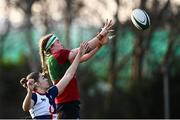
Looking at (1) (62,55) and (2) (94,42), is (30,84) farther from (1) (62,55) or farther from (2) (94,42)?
(2) (94,42)

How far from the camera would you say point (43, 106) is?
862 centimetres

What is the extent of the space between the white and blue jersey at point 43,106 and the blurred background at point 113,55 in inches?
778

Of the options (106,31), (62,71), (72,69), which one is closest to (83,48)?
(72,69)

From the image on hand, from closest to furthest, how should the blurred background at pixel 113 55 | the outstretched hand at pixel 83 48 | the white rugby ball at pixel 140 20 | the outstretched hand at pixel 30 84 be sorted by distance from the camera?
the outstretched hand at pixel 30 84
the outstretched hand at pixel 83 48
the white rugby ball at pixel 140 20
the blurred background at pixel 113 55

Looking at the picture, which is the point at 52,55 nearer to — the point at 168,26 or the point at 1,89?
the point at 168,26

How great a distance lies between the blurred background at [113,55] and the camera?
95.9 feet

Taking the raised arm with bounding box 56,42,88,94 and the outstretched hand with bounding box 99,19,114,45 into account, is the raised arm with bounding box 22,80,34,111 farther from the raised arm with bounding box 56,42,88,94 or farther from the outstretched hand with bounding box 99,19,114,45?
the outstretched hand with bounding box 99,19,114,45

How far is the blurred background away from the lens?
1150 inches

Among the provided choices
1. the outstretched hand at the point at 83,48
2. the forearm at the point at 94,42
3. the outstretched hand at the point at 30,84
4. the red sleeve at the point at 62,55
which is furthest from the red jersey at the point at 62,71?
the outstretched hand at the point at 30,84

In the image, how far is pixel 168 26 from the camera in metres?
29.8

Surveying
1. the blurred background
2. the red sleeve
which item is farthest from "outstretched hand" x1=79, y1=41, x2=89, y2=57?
the blurred background

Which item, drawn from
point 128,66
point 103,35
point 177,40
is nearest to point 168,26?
point 177,40

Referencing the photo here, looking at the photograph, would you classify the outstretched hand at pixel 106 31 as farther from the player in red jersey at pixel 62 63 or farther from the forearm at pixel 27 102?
the forearm at pixel 27 102

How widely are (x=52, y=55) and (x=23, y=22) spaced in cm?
2205
